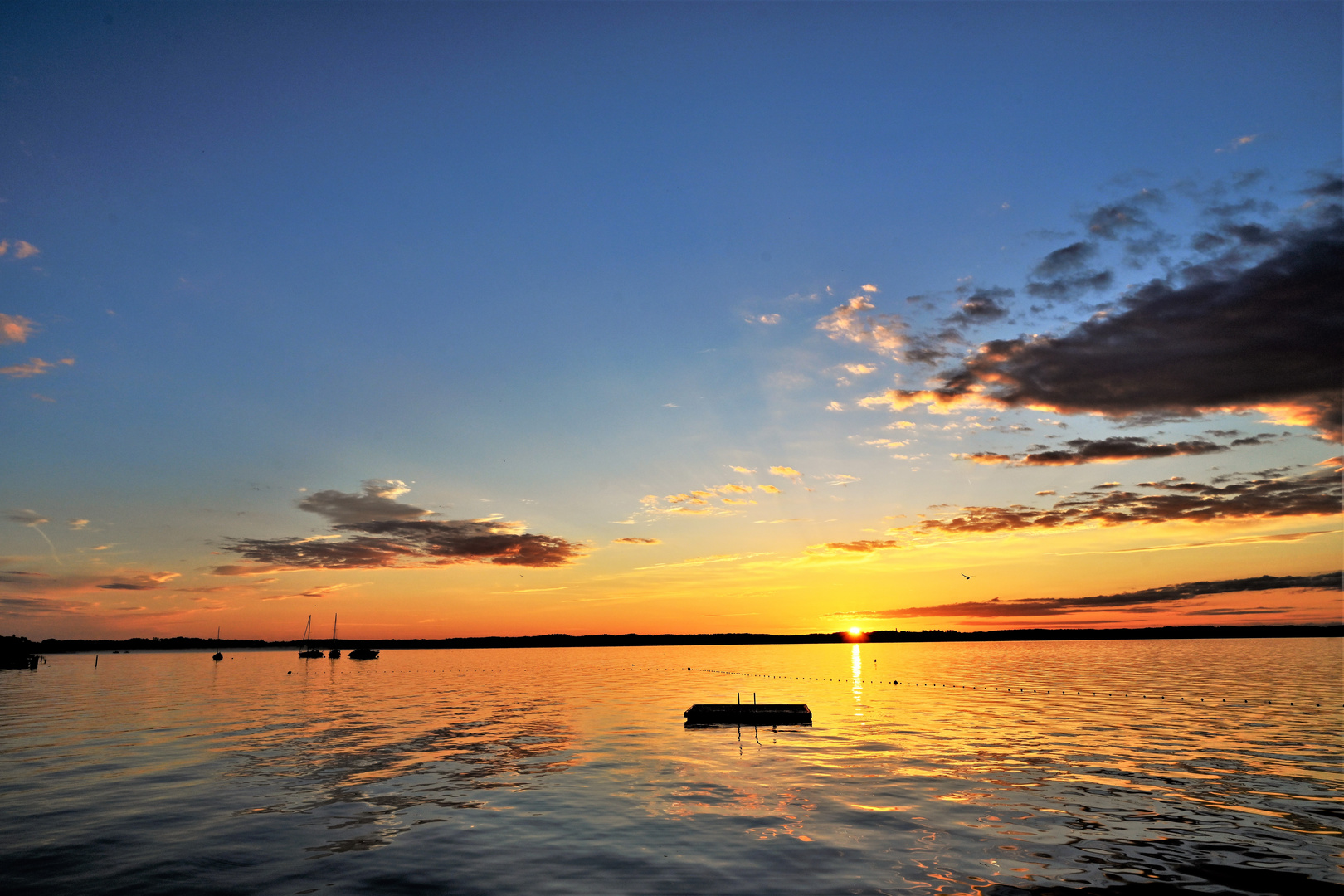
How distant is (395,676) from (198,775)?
92.0m

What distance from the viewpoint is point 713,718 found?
170 ft

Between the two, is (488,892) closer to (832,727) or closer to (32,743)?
(832,727)

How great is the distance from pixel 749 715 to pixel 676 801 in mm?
23149

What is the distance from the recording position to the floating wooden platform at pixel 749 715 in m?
50.8

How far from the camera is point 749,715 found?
51.1 meters

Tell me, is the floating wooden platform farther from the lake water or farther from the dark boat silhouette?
the dark boat silhouette

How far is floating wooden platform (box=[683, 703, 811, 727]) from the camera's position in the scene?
1998 inches

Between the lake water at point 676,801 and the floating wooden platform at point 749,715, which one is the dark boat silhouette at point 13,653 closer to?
the lake water at point 676,801

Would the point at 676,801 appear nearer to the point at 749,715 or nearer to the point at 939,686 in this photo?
the point at 749,715

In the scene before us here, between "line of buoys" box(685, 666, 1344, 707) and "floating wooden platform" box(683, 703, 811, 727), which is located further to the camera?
"line of buoys" box(685, 666, 1344, 707)

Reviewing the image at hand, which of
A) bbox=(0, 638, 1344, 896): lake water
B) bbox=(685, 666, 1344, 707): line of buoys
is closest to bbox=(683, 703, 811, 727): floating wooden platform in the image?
bbox=(0, 638, 1344, 896): lake water

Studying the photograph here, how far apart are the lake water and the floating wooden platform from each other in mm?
995

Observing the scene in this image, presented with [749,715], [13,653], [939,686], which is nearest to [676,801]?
[749,715]

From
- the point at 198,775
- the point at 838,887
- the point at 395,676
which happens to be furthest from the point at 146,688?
the point at 838,887
